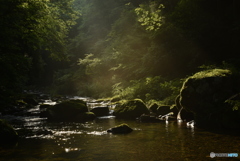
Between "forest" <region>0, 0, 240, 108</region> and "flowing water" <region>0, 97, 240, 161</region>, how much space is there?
4.52 metres

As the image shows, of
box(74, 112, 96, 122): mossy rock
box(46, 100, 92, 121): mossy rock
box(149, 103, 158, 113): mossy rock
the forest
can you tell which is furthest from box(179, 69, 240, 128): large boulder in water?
box(46, 100, 92, 121): mossy rock

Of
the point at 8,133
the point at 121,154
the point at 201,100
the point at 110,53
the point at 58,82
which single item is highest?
the point at 110,53

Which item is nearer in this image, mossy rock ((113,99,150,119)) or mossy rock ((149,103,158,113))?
mossy rock ((113,99,150,119))

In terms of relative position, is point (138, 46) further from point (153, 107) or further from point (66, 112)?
point (66, 112)

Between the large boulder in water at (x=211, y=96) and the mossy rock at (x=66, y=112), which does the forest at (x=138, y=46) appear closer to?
the large boulder in water at (x=211, y=96)

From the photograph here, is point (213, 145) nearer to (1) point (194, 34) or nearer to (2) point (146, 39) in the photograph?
(1) point (194, 34)

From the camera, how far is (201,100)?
9.76 meters

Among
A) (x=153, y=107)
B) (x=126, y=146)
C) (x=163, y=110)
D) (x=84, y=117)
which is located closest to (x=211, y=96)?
(x=163, y=110)

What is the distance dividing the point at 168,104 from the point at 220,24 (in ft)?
23.0

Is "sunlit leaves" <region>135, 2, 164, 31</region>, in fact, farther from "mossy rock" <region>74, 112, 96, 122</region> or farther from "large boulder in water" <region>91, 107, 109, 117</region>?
"mossy rock" <region>74, 112, 96, 122</region>

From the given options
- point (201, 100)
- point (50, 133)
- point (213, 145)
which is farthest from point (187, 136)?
point (50, 133)

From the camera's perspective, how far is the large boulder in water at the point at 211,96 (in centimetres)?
927

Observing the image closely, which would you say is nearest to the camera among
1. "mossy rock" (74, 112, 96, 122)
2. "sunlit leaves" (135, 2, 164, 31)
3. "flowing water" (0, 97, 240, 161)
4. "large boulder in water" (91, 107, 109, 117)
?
"flowing water" (0, 97, 240, 161)

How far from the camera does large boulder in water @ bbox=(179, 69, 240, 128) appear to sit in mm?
9273
